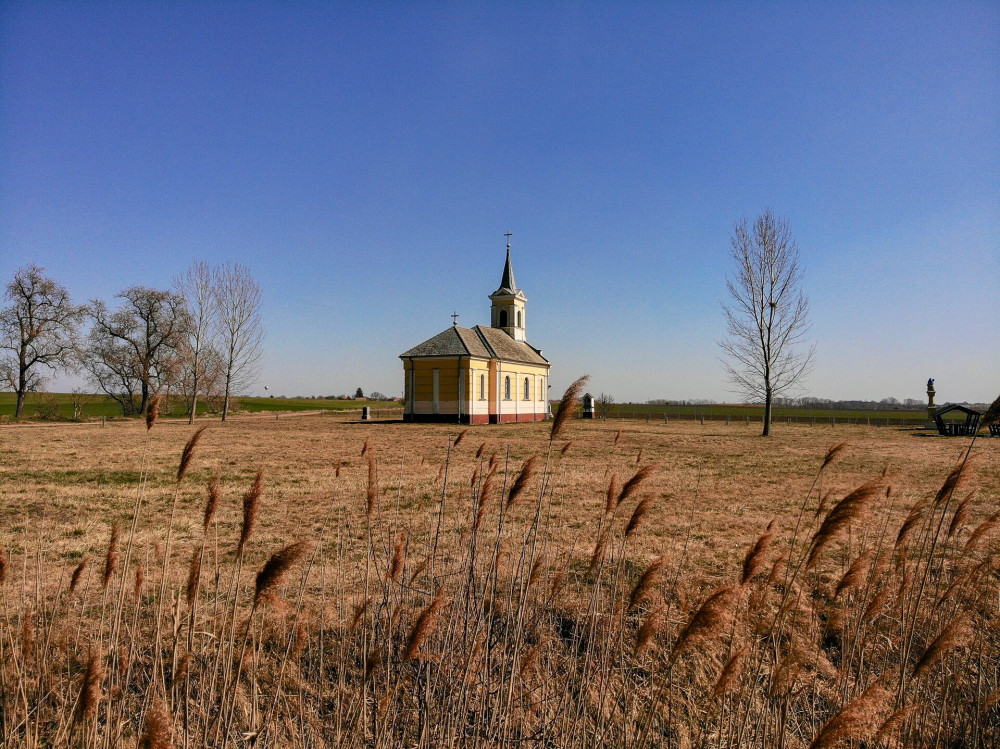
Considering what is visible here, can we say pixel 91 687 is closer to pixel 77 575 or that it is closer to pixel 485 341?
pixel 77 575

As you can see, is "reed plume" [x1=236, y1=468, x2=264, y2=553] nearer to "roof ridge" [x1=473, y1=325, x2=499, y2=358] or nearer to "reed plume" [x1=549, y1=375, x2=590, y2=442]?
"reed plume" [x1=549, y1=375, x2=590, y2=442]

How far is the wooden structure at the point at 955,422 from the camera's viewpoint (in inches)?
1052

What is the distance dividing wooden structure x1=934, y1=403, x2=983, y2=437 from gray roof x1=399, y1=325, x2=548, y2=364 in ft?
81.0

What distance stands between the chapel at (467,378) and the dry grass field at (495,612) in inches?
882

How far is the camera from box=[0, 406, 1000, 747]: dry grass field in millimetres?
2523

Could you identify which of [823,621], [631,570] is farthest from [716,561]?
[823,621]

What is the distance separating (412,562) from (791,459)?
15.0m

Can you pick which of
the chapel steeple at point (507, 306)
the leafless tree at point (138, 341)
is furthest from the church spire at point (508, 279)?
the leafless tree at point (138, 341)

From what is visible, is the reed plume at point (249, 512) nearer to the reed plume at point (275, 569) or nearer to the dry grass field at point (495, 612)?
the dry grass field at point (495, 612)

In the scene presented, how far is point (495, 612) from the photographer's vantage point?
15.2ft

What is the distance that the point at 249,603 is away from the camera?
4457mm

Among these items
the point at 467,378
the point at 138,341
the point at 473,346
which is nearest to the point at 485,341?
the point at 473,346

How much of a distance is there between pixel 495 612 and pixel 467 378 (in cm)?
3052

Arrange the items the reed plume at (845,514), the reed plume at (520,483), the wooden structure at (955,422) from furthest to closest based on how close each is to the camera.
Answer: the wooden structure at (955,422)
the reed plume at (520,483)
the reed plume at (845,514)
